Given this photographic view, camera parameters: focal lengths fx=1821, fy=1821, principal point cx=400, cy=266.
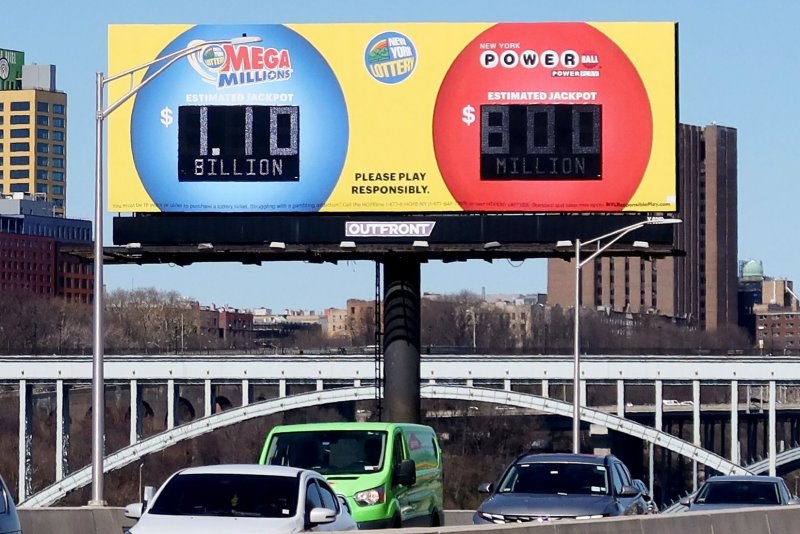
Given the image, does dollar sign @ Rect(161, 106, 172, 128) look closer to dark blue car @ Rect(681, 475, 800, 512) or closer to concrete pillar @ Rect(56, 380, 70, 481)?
dark blue car @ Rect(681, 475, 800, 512)

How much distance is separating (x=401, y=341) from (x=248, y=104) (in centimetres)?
595

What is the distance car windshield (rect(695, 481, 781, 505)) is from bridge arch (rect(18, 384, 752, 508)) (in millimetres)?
35214

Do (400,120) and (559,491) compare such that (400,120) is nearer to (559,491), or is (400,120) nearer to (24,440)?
(559,491)

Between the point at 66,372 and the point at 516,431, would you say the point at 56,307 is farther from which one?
the point at 66,372

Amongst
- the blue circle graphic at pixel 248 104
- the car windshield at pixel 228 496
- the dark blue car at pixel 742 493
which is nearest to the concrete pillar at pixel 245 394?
the blue circle graphic at pixel 248 104

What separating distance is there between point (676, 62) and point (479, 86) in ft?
13.4

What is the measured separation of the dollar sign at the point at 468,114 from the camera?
3719cm

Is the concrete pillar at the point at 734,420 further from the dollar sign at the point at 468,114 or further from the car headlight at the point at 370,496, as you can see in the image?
the car headlight at the point at 370,496

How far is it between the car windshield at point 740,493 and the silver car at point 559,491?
4039mm

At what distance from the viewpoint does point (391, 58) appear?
37.9 meters

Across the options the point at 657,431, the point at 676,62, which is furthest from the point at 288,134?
the point at 657,431

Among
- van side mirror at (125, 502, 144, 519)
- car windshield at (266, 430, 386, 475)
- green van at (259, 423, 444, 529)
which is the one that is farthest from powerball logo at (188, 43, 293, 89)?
van side mirror at (125, 502, 144, 519)

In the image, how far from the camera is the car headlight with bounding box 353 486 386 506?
71.6ft

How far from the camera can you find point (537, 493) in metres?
23.4
